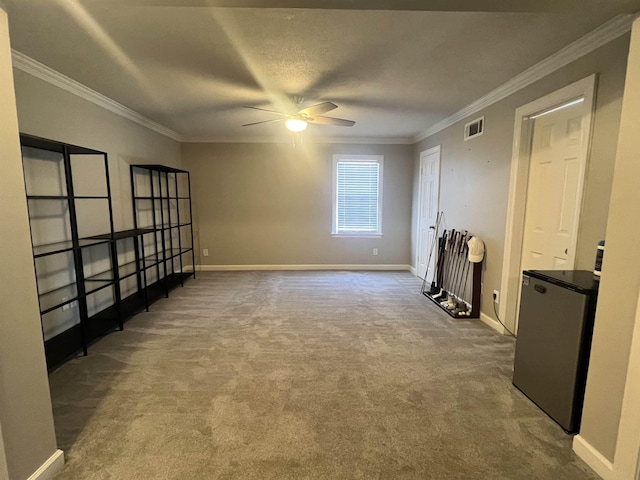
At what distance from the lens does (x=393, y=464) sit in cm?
162

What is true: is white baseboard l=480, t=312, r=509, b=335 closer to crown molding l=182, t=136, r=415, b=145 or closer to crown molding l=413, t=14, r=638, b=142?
crown molding l=413, t=14, r=638, b=142

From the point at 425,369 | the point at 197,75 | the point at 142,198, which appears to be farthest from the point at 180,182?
the point at 425,369

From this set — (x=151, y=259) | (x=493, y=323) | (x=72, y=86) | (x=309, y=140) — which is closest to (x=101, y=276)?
(x=151, y=259)

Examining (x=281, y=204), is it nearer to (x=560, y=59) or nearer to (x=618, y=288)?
(x=560, y=59)

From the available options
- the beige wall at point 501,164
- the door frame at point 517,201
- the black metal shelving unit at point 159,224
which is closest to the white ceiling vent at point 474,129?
the beige wall at point 501,164

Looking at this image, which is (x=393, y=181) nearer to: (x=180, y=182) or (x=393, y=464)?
(x=180, y=182)

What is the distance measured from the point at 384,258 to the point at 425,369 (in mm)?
3641

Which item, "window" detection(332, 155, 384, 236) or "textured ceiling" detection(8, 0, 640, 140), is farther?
"window" detection(332, 155, 384, 236)

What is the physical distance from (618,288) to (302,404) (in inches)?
73.2

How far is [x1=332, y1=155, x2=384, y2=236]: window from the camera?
579 centimetres

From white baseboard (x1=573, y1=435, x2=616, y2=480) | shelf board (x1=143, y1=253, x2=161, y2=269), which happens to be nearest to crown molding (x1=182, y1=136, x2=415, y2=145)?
shelf board (x1=143, y1=253, x2=161, y2=269)

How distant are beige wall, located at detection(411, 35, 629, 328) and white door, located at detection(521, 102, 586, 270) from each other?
0.49ft

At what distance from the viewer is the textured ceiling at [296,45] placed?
69.6 inches

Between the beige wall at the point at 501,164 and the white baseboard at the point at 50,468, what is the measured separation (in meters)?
3.37
